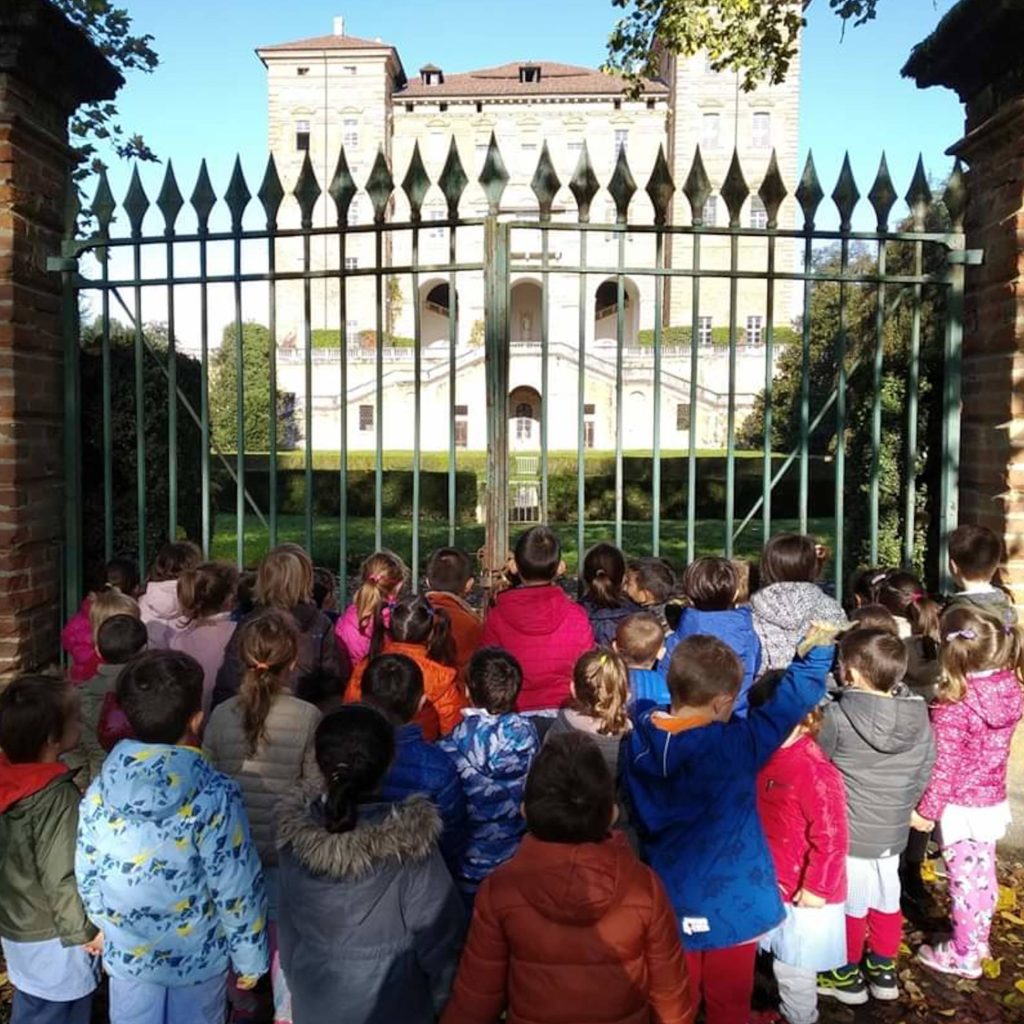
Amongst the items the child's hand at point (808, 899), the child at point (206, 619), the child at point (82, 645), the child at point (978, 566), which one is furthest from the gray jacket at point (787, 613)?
the child at point (82, 645)

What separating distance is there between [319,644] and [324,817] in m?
1.50

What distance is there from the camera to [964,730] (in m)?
3.31

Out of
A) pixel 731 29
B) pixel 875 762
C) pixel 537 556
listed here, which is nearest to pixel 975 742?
pixel 875 762

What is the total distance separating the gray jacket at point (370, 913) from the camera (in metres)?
2.15

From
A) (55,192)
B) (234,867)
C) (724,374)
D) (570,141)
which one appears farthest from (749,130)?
(234,867)

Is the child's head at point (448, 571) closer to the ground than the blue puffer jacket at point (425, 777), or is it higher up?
higher up

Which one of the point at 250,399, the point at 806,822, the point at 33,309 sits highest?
the point at 250,399

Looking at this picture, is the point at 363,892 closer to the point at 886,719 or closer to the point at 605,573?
the point at 886,719

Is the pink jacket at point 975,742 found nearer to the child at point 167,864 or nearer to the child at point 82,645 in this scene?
the child at point 167,864

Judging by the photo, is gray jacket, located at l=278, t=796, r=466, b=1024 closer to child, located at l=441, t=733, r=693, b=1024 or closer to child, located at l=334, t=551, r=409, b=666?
child, located at l=441, t=733, r=693, b=1024

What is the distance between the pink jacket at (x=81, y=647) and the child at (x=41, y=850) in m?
1.29

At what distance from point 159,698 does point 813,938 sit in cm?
206

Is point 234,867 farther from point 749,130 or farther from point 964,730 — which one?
point 749,130

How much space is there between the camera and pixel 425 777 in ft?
8.32
